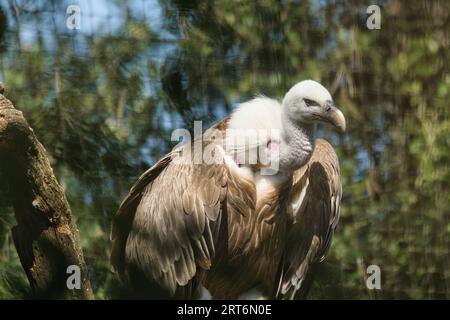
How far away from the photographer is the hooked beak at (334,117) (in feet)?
8.42

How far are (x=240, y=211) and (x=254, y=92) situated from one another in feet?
2.51

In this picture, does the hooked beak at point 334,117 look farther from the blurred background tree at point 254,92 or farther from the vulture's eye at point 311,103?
the blurred background tree at point 254,92

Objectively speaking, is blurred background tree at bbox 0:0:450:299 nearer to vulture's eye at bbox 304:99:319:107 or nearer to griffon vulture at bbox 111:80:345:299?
griffon vulture at bbox 111:80:345:299

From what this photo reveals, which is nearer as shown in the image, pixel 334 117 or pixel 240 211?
pixel 334 117

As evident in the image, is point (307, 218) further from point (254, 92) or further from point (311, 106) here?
point (254, 92)

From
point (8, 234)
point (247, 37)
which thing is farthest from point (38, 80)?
point (247, 37)

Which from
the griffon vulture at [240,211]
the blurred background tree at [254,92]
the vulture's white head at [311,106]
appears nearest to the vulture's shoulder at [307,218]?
the griffon vulture at [240,211]

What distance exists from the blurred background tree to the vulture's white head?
2.27 feet

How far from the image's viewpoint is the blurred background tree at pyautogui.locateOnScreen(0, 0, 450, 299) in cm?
331

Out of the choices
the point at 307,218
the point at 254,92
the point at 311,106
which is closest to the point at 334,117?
the point at 311,106

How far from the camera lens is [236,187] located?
8.86ft

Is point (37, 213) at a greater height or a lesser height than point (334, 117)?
lesser

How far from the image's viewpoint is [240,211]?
272 centimetres
